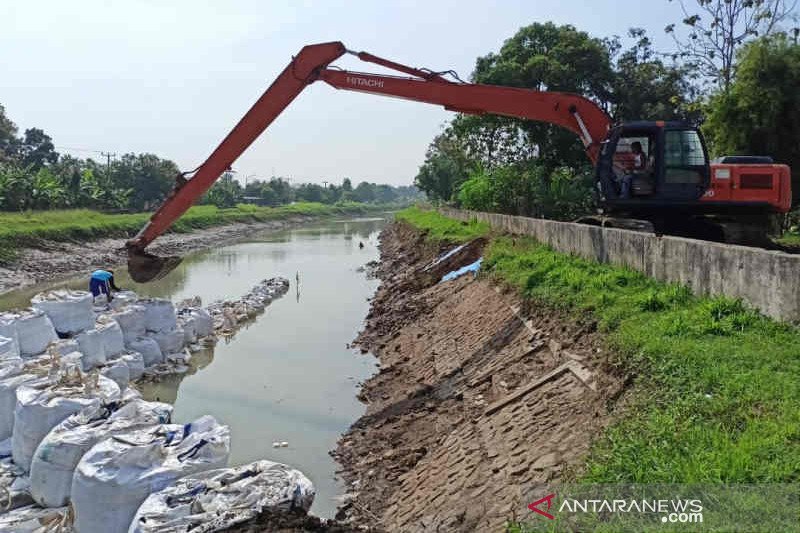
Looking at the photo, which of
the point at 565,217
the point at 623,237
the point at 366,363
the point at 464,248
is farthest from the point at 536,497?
the point at 565,217

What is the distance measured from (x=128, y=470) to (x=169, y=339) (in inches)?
240

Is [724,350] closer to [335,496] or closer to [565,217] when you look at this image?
[335,496]

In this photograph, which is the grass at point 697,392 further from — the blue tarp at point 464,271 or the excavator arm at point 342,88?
the blue tarp at point 464,271

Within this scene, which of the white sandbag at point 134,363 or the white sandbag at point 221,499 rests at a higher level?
the white sandbag at point 221,499

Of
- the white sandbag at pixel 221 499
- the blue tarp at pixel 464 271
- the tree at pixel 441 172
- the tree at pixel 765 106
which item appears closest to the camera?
the white sandbag at pixel 221 499

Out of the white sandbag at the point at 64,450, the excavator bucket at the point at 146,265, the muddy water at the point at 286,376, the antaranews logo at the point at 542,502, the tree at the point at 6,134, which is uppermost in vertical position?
the tree at the point at 6,134

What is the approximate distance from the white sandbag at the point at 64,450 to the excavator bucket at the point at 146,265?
4.43 meters

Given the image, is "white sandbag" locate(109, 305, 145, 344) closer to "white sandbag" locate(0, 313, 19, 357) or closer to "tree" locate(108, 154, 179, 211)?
"white sandbag" locate(0, 313, 19, 357)

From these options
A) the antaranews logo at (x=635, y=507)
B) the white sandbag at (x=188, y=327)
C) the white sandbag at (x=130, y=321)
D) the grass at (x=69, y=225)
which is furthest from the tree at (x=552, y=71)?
the antaranews logo at (x=635, y=507)

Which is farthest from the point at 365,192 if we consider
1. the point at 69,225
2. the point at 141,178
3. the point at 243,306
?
the point at 243,306

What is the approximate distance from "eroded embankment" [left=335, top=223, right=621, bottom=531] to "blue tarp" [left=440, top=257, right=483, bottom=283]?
1.51 metres

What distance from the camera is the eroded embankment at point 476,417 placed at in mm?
3971

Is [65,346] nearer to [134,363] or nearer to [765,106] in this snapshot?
[134,363]

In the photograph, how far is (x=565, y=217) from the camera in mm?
19406
